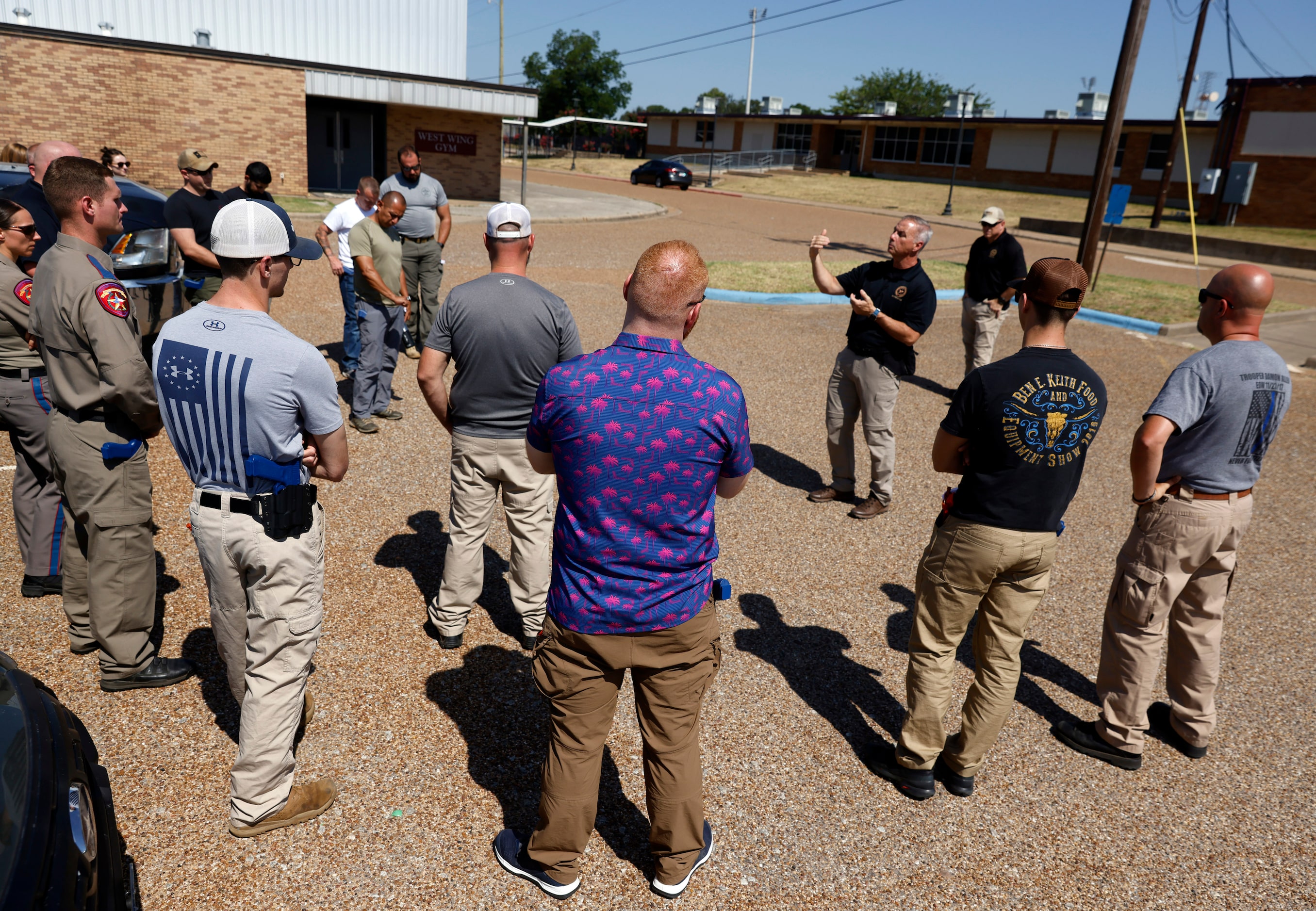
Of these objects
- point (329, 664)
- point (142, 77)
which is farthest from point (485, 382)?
point (142, 77)

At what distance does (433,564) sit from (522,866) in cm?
241

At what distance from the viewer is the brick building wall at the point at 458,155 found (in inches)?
1036

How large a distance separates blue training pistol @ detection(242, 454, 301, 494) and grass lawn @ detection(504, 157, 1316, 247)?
29.4 metres

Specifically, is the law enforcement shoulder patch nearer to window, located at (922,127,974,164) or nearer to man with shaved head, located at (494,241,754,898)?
man with shaved head, located at (494,241,754,898)

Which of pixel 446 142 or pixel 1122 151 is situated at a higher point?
pixel 1122 151

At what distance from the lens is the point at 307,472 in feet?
9.39

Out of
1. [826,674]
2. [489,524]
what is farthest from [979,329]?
[489,524]

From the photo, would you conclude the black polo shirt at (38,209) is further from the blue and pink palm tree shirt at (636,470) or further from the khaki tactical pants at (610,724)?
the khaki tactical pants at (610,724)

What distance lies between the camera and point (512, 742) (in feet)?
11.5

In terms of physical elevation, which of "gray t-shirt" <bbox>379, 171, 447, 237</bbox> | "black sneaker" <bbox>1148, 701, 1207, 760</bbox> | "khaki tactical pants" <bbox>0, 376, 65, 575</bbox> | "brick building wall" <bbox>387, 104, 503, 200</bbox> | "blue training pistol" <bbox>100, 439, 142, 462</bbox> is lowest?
"black sneaker" <bbox>1148, 701, 1207, 760</bbox>

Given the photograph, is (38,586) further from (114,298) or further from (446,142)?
(446,142)

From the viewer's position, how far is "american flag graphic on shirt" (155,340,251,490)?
8.32ft

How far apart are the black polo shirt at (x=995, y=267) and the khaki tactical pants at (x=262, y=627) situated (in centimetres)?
743

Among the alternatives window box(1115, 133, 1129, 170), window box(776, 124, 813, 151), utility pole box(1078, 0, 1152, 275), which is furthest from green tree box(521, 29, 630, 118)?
utility pole box(1078, 0, 1152, 275)
